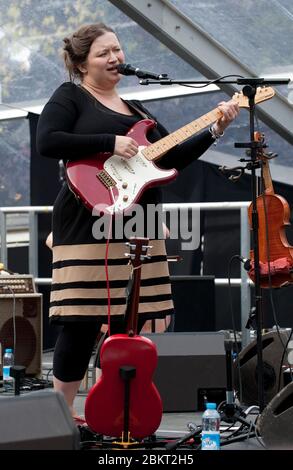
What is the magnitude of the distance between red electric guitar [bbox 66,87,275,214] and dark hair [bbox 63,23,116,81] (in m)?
0.40

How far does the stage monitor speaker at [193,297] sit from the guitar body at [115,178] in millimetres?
3379

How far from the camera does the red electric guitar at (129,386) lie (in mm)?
3893

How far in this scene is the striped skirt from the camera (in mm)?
4141

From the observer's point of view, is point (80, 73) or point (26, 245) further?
point (26, 245)

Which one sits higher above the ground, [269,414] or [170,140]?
[170,140]

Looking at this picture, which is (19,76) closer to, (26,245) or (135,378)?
(26,245)

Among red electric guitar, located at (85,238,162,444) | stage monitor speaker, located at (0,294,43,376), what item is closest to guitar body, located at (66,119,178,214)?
red electric guitar, located at (85,238,162,444)

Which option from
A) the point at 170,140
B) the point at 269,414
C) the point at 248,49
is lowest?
the point at 269,414

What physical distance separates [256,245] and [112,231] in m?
0.66

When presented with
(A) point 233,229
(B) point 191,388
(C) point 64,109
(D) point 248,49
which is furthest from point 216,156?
(C) point 64,109

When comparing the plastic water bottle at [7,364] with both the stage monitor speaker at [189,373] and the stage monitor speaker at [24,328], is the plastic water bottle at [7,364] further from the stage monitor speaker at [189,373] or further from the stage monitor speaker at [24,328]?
the stage monitor speaker at [189,373]

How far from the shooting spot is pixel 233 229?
8516mm

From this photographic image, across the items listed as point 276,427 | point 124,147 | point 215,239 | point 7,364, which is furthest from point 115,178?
point 215,239

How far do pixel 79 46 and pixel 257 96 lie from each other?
857 mm
